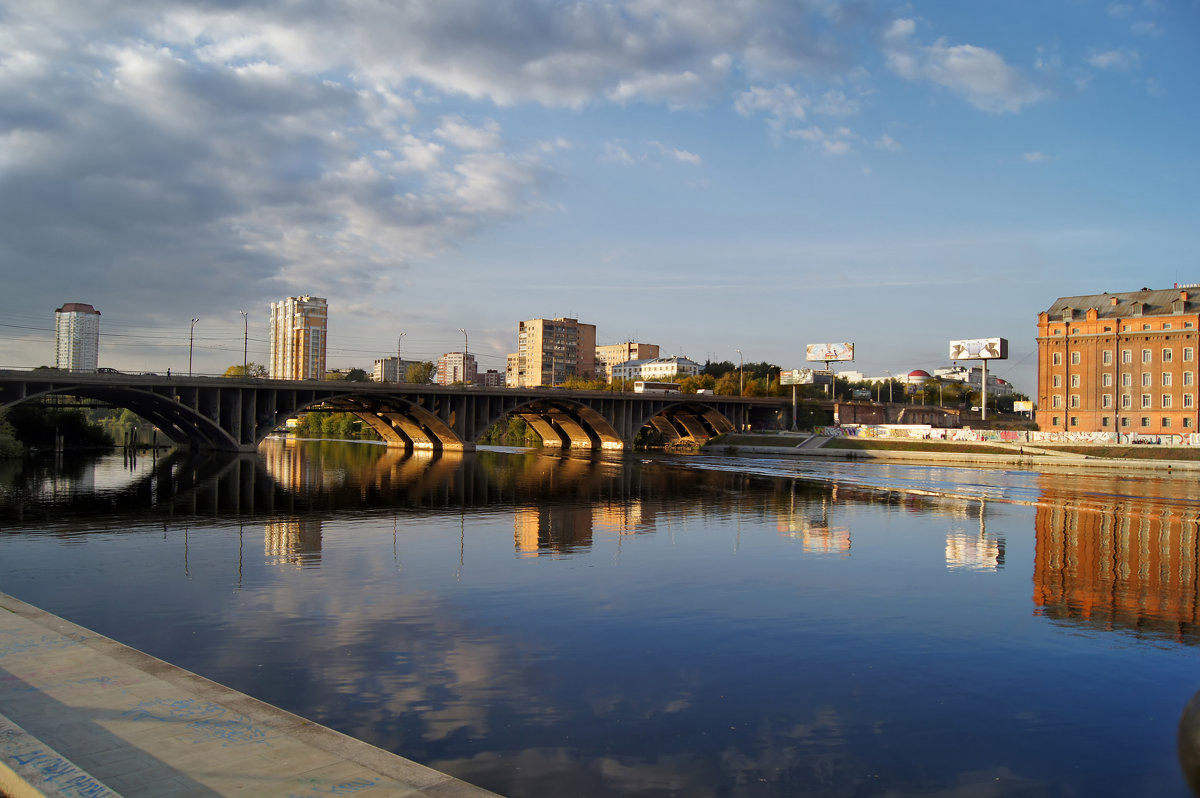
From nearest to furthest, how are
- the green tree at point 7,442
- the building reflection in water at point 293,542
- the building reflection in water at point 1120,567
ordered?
the building reflection in water at point 1120,567 < the building reflection in water at point 293,542 < the green tree at point 7,442

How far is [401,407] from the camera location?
103000mm

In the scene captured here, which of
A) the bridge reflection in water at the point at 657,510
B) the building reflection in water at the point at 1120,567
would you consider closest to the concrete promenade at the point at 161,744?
the bridge reflection in water at the point at 657,510

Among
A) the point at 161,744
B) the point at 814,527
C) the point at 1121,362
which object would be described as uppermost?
the point at 1121,362

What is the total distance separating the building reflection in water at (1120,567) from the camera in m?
18.9

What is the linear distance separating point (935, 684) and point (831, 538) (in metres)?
17.7

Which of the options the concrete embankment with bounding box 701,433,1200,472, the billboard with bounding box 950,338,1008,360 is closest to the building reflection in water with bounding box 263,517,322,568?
the concrete embankment with bounding box 701,433,1200,472

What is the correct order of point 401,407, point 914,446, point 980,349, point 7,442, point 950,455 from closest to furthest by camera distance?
point 7,442 → point 950,455 → point 914,446 → point 401,407 → point 980,349

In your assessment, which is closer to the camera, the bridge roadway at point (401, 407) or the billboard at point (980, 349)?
the bridge roadway at point (401, 407)

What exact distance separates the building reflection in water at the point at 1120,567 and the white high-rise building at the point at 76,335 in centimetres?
15726

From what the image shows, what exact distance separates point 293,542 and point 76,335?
148m

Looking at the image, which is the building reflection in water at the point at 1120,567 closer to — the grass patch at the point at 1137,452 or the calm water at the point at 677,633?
the calm water at the point at 677,633

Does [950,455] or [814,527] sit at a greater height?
[950,455]

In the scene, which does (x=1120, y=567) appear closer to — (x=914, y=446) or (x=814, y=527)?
(x=814, y=527)

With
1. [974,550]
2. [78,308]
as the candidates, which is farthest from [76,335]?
[974,550]
